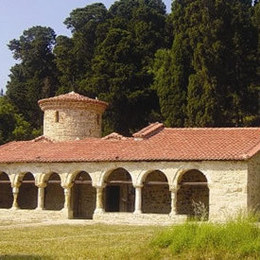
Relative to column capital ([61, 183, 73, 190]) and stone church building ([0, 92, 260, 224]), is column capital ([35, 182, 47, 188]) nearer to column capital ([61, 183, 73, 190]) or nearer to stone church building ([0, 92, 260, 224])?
stone church building ([0, 92, 260, 224])

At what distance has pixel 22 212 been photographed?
90.5ft

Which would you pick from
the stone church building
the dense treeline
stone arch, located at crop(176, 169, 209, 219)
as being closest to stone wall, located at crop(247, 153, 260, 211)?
the stone church building

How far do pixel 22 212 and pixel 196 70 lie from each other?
14.4 metres

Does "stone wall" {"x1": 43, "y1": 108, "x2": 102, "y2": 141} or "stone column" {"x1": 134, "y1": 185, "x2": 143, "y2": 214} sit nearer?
"stone column" {"x1": 134, "y1": 185, "x2": 143, "y2": 214}

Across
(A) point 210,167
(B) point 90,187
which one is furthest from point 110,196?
(A) point 210,167

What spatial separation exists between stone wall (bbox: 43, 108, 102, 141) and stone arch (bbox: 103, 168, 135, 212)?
13.5 feet

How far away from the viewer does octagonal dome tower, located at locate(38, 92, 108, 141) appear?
31766 mm

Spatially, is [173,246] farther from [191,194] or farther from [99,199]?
[191,194]

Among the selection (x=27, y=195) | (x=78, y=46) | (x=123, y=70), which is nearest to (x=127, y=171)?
(x=27, y=195)

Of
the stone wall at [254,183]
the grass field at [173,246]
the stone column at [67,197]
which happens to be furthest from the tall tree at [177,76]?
the grass field at [173,246]

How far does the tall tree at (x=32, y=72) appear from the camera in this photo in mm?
53812

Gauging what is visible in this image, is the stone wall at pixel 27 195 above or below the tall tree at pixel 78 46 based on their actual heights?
below

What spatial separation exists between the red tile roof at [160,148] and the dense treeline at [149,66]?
8.48m

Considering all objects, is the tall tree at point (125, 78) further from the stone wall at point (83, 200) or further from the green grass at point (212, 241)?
the green grass at point (212, 241)
